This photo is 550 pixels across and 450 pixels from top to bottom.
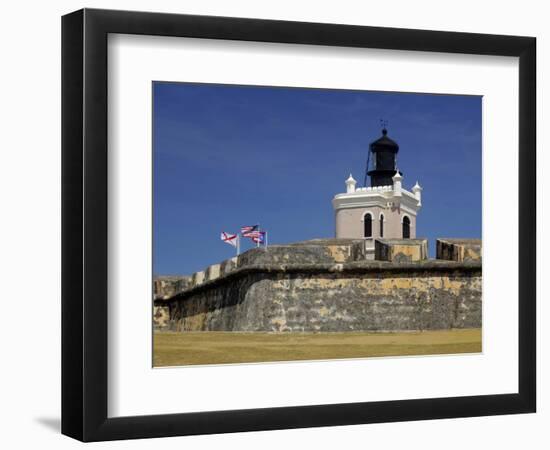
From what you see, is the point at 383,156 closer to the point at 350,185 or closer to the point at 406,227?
the point at 350,185

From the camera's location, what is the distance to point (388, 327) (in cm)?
991

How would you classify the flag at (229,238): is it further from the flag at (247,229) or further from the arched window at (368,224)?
the arched window at (368,224)

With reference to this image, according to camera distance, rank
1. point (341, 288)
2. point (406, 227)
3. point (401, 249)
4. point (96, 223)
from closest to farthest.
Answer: point (96, 223)
point (406, 227)
point (341, 288)
point (401, 249)

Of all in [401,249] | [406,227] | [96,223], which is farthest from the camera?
[401,249]

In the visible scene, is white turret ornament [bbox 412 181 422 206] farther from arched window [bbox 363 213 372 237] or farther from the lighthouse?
arched window [bbox 363 213 372 237]

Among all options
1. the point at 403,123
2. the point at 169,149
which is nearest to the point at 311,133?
the point at 403,123

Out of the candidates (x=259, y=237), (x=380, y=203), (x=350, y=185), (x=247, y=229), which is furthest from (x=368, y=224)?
(x=247, y=229)

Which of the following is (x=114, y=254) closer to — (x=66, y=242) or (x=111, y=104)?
(x=66, y=242)

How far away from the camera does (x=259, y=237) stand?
9.62m

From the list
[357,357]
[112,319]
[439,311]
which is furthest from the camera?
[439,311]

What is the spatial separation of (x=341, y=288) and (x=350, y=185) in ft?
3.33

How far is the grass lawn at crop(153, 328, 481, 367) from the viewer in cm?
904

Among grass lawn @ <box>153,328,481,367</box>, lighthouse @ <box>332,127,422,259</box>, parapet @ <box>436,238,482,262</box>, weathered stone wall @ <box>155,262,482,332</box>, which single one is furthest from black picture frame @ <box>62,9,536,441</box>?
parapet @ <box>436,238,482,262</box>

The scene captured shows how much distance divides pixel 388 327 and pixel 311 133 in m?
1.92
